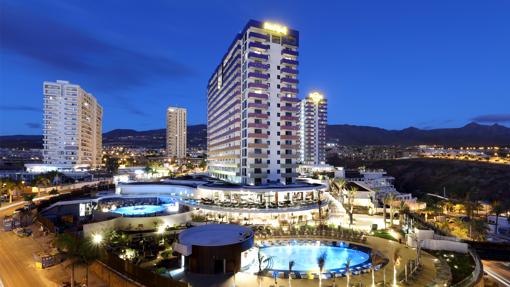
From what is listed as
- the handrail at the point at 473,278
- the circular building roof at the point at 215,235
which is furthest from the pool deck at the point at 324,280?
the circular building roof at the point at 215,235

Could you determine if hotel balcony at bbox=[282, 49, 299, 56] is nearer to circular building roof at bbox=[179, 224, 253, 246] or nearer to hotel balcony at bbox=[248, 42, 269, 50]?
hotel balcony at bbox=[248, 42, 269, 50]

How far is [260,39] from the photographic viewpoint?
245ft

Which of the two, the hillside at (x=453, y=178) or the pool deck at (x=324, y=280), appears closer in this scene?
the pool deck at (x=324, y=280)

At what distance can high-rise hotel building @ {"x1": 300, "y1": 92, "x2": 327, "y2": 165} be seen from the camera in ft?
533

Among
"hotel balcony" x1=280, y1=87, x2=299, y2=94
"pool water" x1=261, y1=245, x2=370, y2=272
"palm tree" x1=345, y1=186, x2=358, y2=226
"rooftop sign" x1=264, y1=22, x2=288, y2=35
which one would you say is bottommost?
"pool water" x1=261, y1=245, x2=370, y2=272

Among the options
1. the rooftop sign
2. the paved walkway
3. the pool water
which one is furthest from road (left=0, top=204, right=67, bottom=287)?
the rooftop sign

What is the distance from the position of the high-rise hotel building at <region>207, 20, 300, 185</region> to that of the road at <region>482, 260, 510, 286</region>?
43.8 meters

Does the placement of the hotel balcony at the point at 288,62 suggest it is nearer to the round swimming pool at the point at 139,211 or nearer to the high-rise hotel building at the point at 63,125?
the round swimming pool at the point at 139,211

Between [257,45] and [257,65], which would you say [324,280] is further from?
[257,45]

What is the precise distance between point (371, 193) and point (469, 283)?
50.5m

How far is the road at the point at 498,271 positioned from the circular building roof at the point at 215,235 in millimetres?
33217

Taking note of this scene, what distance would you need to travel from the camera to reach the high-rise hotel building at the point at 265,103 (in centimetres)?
7450

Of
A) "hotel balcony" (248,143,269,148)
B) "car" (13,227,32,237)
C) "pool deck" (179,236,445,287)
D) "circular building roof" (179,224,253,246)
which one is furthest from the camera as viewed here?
"hotel balcony" (248,143,269,148)

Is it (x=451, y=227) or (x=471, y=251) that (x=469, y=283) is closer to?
(x=471, y=251)
